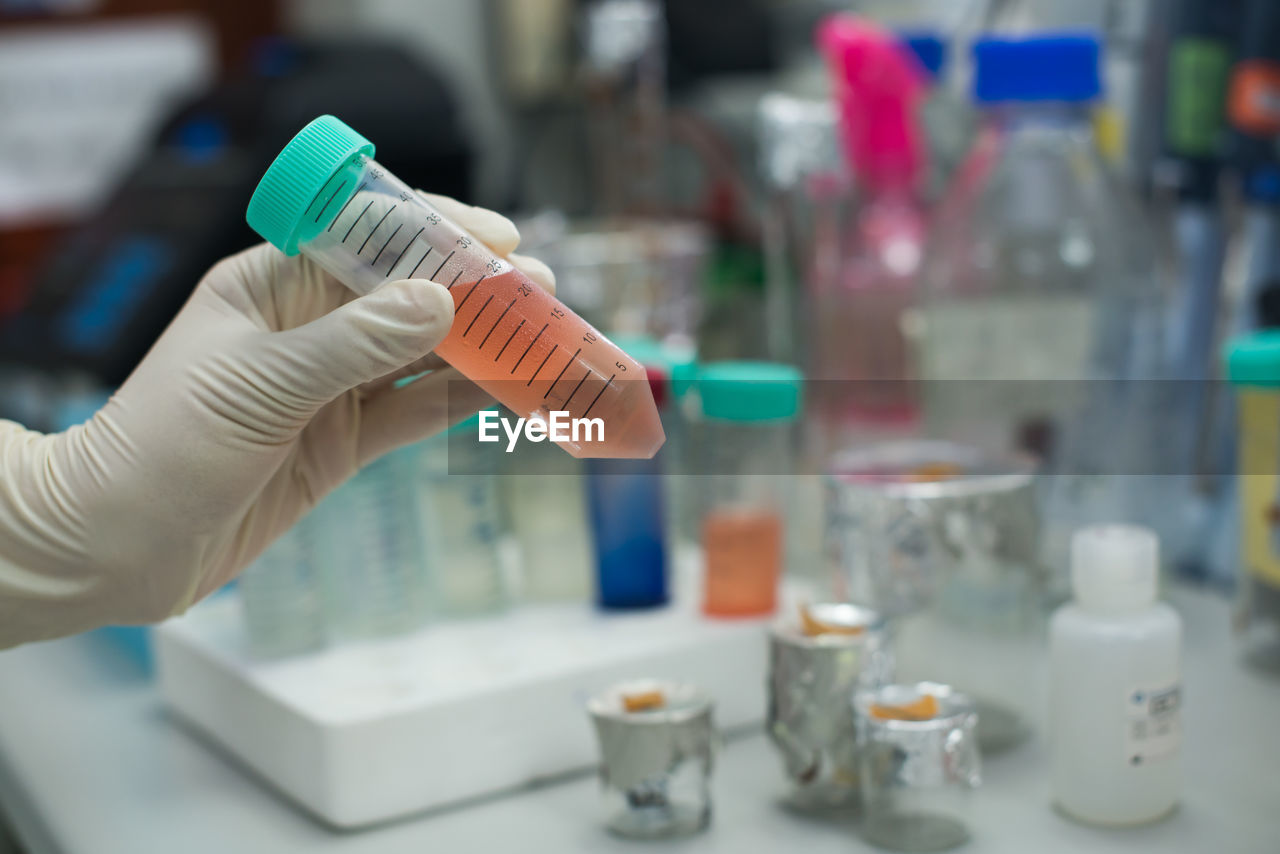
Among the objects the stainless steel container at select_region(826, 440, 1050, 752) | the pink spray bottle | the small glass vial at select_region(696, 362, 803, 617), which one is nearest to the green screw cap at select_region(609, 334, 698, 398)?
the small glass vial at select_region(696, 362, 803, 617)

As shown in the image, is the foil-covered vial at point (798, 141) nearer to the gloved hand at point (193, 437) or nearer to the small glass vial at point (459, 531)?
the small glass vial at point (459, 531)

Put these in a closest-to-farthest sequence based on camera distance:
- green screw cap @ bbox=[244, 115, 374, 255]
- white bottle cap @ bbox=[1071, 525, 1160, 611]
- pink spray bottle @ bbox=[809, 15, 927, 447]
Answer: green screw cap @ bbox=[244, 115, 374, 255] → white bottle cap @ bbox=[1071, 525, 1160, 611] → pink spray bottle @ bbox=[809, 15, 927, 447]

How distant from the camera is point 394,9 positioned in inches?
91.4

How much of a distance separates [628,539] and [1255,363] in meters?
0.39

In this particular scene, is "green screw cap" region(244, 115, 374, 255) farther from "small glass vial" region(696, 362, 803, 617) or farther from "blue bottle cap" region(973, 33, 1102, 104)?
"blue bottle cap" region(973, 33, 1102, 104)

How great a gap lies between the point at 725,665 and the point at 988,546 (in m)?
0.18

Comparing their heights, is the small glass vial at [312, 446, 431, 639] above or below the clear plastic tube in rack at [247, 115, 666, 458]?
below

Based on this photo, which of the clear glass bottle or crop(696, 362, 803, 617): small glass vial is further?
the clear glass bottle

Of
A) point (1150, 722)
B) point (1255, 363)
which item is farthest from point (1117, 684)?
point (1255, 363)

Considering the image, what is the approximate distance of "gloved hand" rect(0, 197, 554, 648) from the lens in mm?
529

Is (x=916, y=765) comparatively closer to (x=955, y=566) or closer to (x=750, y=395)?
(x=955, y=566)

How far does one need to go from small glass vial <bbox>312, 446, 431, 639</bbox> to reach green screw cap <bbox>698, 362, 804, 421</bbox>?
0.62 feet

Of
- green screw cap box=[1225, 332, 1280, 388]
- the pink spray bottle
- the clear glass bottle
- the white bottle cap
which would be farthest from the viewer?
the pink spray bottle

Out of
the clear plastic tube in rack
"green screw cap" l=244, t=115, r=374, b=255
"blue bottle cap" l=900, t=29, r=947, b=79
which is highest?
"blue bottle cap" l=900, t=29, r=947, b=79
